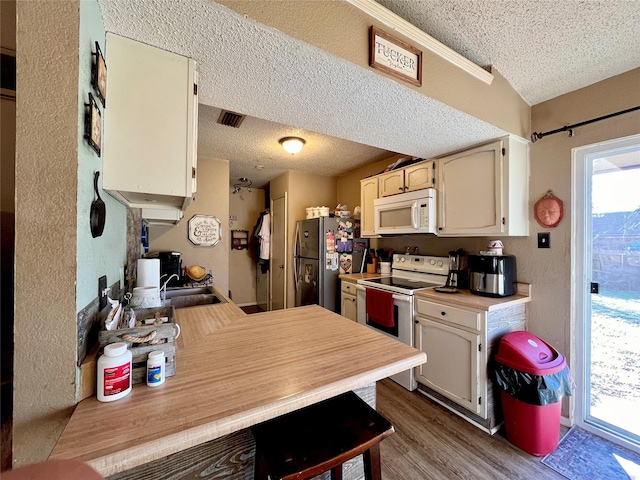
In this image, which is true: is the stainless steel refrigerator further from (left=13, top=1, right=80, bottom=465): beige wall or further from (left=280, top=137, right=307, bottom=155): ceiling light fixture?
(left=13, top=1, right=80, bottom=465): beige wall

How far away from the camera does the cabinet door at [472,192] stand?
1.95 m

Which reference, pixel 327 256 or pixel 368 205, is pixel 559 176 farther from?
pixel 327 256

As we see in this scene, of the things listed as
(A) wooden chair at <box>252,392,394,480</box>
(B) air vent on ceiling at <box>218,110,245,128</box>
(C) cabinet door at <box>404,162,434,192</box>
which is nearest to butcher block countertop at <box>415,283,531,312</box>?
(C) cabinet door at <box>404,162,434,192</box>

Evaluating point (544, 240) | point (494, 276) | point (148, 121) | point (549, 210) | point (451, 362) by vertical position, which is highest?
point (148, 121)

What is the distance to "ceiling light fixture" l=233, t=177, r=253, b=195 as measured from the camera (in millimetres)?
4504

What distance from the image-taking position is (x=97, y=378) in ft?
2.28

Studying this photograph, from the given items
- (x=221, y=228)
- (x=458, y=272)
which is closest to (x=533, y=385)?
(x=458, y=272)

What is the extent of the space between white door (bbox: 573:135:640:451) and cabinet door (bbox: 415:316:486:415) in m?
0.76

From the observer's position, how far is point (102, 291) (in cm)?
93

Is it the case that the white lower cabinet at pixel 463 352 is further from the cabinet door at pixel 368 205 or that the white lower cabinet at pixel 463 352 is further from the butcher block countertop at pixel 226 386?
the cabinet door at pixel 368 205

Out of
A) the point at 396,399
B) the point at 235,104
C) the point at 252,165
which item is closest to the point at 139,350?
the point at 235,104

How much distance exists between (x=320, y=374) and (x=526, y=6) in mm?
1942

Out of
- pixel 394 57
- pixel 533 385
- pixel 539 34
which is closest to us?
pixel 394 57

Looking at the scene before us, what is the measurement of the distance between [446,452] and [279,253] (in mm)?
3246
